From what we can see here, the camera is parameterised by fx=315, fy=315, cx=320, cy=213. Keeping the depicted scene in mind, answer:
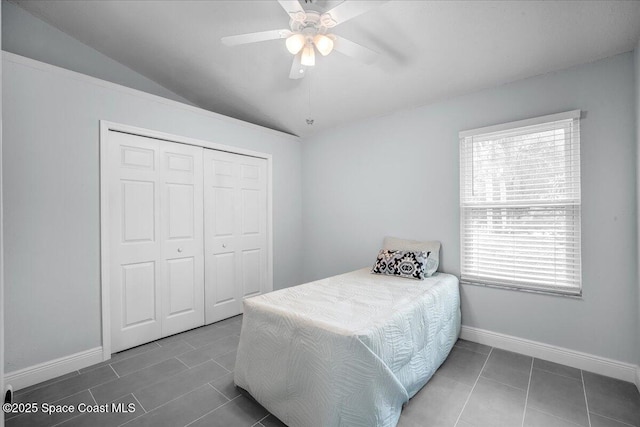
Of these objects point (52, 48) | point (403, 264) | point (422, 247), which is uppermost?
point (52, 48)

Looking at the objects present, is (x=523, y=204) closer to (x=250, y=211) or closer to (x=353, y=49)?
(x=353, y=49)

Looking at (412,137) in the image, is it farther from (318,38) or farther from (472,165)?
(318,38)

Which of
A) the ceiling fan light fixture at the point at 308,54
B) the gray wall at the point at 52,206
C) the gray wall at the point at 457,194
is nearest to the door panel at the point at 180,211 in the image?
the gray wall at the point at 52,206

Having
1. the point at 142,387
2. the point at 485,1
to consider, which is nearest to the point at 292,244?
the point at 142,387

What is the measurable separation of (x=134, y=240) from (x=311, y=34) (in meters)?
2.33

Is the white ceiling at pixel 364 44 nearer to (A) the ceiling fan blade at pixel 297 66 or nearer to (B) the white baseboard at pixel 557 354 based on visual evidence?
(A) the ceiling fan blade at pixel 297 66

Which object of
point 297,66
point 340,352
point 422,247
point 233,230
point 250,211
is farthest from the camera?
point 250,211

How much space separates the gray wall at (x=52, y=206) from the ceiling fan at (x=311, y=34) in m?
1.50

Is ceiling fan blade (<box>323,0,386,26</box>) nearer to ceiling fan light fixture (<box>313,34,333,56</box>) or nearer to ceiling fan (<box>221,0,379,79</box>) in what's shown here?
ceiling fan (<box>221,0,379,79</box>)

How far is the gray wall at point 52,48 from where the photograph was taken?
2.67 m

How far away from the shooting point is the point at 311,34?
1.99m

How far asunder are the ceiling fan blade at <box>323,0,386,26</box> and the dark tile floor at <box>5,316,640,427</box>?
2358 millimetres

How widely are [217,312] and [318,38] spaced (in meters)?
2.92

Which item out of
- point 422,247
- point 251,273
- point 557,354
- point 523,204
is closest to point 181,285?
point 251,273
